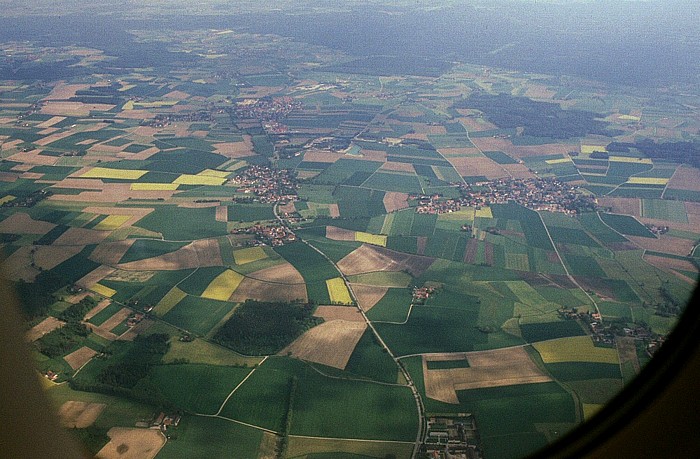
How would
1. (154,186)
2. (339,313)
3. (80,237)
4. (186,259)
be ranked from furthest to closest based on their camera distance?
(154,186), (80,237), (186,259), (339,313)

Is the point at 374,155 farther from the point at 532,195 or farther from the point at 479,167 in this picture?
the point at 532,195

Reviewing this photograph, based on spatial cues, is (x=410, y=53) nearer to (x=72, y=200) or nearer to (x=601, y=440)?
(x=72, y=200)

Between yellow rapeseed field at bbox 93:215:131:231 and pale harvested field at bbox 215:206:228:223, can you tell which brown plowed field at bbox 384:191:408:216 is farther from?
yellow rapeseed field at bbox 93:215:131:231

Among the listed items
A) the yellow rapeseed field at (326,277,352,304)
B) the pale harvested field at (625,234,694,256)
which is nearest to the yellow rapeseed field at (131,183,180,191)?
the yellow rapeseed field at (326,277,352,304)

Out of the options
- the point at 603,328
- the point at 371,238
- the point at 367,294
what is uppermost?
the point at 603,328

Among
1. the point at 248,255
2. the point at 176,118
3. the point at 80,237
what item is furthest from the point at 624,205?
the point at 176,118

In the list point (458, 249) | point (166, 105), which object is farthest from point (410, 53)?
point (458, 249)
